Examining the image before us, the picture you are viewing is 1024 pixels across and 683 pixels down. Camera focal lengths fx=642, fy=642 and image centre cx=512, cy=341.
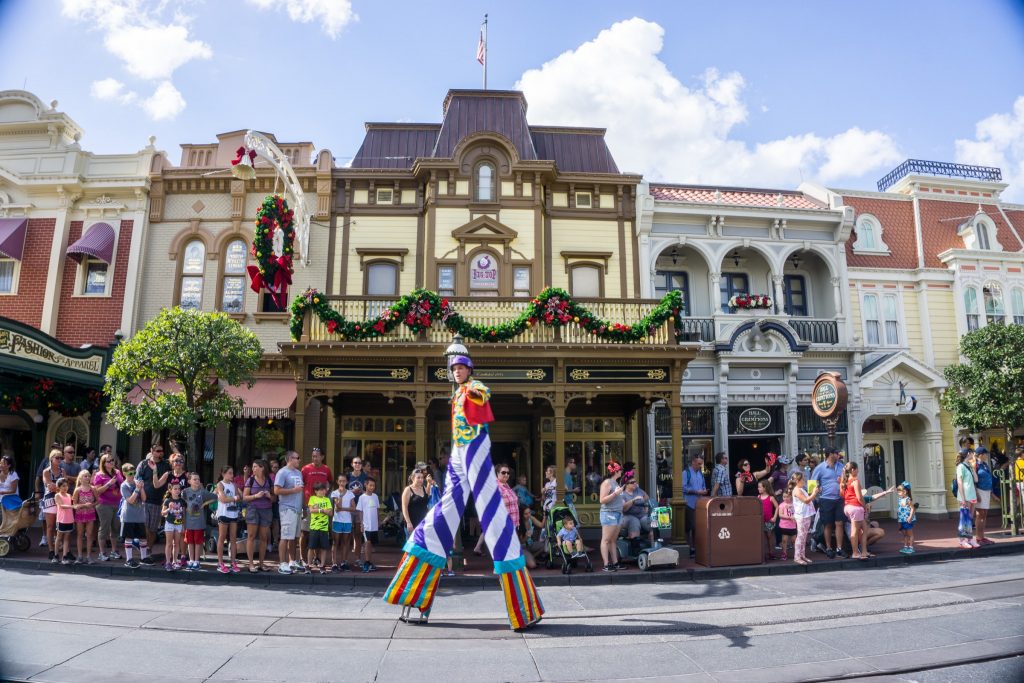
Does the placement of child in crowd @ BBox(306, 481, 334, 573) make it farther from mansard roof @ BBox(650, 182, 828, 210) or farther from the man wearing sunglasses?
mansard roof @ BBox(650, 182, 828, 210)

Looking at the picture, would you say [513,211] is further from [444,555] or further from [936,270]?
[936,270]

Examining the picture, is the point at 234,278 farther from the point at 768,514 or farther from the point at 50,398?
the point at 768,514

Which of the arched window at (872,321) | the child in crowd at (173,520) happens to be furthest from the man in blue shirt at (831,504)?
the child in crowd at (173,520)

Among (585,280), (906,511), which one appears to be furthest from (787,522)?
(585,280)

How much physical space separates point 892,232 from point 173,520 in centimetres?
A: 2102

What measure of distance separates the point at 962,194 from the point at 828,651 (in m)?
20.6

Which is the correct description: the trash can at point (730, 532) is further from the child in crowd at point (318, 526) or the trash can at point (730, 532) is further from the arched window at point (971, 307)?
the arched window at point (971, 307)

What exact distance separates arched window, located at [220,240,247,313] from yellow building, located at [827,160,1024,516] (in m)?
17.2

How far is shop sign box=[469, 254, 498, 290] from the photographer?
16891 mm

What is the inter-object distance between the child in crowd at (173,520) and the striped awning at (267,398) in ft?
15.8

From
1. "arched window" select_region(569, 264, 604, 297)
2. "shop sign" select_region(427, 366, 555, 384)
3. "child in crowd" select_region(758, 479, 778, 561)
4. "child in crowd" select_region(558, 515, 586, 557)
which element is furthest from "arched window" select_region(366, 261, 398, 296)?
"child in crowd" select_region(758, 479, 778, 561)

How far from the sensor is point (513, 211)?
56.9 feet

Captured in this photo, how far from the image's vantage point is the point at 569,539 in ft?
34.0

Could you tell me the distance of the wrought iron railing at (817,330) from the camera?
18562 millimetres
